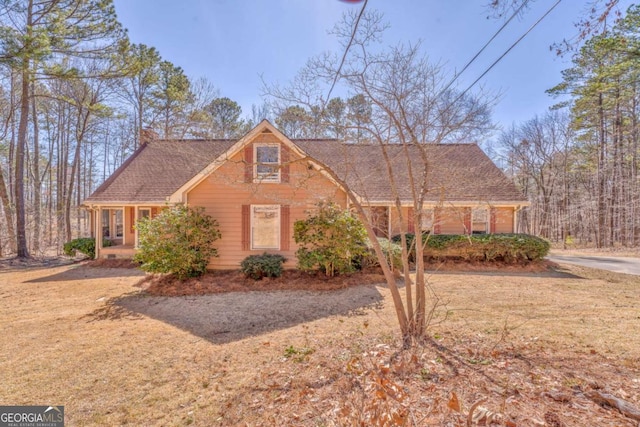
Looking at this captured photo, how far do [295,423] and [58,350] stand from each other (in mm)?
4290

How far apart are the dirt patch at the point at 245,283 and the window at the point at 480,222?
6.61 m

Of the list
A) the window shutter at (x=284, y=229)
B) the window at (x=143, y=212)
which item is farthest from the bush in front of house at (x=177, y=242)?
the window at (x=143, y=212)

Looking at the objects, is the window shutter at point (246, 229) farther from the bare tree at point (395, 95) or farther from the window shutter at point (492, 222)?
the window shutter at point (492, 222)

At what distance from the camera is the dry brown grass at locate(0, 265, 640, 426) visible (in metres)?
2.69

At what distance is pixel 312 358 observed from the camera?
384 centimetres

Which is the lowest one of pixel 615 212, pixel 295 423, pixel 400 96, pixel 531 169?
pixel 295 423

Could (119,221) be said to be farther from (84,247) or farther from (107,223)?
(84,247)

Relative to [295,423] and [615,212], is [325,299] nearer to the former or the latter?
[295,423]

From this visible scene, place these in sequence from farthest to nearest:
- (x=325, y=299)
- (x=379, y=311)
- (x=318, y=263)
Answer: (x=318, y=263) → (x=325, y=299) → (x=379, y=311)

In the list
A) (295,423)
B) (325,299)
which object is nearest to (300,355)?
(295,423)

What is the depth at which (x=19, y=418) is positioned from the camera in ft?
9.71

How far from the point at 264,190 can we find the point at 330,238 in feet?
9.45

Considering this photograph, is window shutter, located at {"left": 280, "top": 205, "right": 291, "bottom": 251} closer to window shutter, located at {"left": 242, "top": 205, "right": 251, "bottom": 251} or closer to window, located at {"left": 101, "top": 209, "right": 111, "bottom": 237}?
window shutter, located at {"left": 242, "top": 205, "right": 251, "bottom": 251}

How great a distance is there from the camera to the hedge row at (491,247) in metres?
10.4
